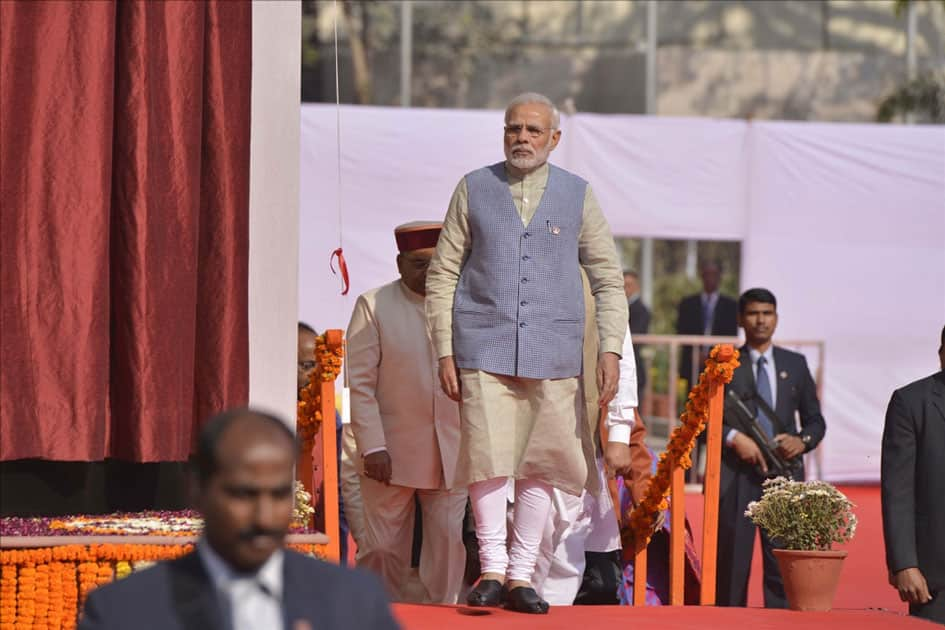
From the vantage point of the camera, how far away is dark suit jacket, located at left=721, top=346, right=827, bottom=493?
27.2 ft

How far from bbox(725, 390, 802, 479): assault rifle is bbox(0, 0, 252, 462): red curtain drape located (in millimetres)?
3253

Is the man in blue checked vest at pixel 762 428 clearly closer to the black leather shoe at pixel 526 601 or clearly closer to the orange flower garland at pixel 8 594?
the black leather shoe at pixel 526 601

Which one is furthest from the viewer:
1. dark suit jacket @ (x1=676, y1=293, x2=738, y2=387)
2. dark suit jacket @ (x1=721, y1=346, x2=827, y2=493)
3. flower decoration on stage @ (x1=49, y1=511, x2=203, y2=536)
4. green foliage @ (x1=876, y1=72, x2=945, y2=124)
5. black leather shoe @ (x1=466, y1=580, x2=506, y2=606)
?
green foliage @ (x1=876, y1=72, x2=945, y2=124)

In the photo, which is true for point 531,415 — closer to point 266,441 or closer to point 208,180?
point 208,180

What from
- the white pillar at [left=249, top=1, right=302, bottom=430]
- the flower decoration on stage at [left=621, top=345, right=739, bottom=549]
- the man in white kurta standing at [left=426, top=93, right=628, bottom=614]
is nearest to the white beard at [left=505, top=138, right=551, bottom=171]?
the man in white kurta standing at [left=426, top=93, right=628, bottom=614]

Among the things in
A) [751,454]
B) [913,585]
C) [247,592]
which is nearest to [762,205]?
[751,454]

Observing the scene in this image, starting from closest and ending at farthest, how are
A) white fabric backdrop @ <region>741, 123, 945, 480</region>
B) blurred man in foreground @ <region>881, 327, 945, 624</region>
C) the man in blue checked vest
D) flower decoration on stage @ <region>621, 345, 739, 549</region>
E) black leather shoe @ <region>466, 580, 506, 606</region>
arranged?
black leather shoe @ <region>466, 580, 506, 606</region>
blurred man in foreground @ <region>881, 327, 945, 624</region>
flower decoration on stage @ <region>621, 345, 739, 549</region>
the man in blue checked vest
white fabric backdrop @ <region>741, 123, 945, 480</region>

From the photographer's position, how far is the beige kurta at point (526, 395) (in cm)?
540

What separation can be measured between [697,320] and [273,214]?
956 centimetres

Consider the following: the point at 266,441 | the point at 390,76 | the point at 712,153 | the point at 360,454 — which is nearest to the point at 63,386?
the point at 360,454

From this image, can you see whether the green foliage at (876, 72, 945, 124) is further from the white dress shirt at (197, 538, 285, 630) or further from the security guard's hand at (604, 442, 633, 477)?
the white dress shirt at (197, 538, 285, 630)

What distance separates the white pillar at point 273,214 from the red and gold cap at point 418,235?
799 millimetres

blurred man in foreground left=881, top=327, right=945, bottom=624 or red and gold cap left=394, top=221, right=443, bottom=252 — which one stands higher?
red and gold cap left=394, top=221, right=443, bottom=252

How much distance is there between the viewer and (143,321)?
18.0ft
